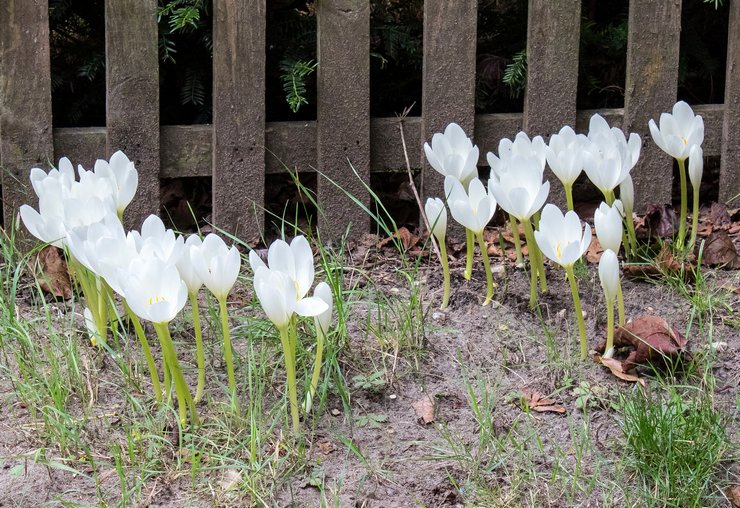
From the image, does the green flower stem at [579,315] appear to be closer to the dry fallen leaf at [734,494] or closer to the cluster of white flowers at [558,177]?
the cluster of white flowers at [558,177]

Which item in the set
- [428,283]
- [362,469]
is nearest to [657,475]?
[362,469]

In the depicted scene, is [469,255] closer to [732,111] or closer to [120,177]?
[120,177]

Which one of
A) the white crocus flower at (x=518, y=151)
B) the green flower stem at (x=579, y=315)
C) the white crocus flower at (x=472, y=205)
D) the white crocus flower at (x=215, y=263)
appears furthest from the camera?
the white crocus flower at (x=518, y=151)

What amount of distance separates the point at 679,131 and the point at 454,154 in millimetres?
722

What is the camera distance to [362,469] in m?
2.48

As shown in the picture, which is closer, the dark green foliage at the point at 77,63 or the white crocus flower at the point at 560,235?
the white crocus flower at the point at 560,235

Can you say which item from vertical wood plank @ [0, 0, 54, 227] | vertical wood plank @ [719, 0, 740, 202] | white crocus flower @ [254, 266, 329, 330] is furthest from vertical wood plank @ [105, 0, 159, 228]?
vertical wood plank @ [719, 0, 740, 202]

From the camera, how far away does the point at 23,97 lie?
3.51 metres

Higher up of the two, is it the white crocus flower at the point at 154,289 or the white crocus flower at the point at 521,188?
the white crocus flower at the point at 521,188

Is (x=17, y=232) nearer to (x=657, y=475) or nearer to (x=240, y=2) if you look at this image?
(x=240, y=2)

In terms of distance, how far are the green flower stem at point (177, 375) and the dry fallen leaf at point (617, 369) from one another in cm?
106

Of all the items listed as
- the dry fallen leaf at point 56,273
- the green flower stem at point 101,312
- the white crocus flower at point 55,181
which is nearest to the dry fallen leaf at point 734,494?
the green flower stem at point 101,312

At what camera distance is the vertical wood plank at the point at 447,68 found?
372 cm

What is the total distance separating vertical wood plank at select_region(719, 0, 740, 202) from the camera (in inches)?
159
